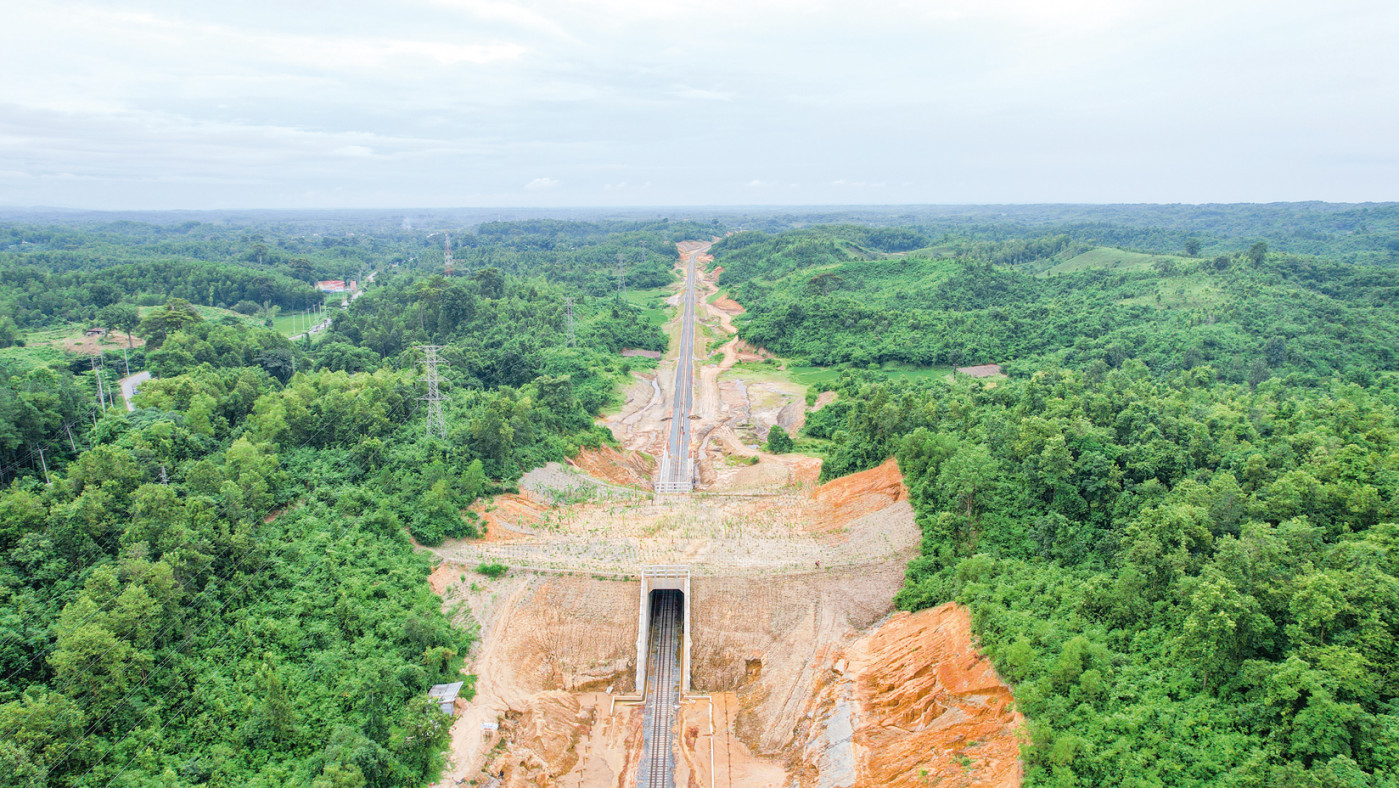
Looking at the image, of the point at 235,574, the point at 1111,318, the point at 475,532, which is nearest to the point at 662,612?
the point at 475,532

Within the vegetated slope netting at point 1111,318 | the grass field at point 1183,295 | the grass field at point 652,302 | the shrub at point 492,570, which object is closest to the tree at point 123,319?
the grass field at point 652,302

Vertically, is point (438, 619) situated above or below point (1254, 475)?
below

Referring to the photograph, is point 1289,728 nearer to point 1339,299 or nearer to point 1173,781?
point 1173,781

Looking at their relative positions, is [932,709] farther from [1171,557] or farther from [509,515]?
[509,515]

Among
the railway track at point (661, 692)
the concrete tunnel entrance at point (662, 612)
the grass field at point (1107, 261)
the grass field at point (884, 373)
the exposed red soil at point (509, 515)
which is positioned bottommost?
the railway track at point (661, 692)

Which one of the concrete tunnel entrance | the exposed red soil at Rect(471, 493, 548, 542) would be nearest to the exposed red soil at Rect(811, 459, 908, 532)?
the concrete tunnel entrance

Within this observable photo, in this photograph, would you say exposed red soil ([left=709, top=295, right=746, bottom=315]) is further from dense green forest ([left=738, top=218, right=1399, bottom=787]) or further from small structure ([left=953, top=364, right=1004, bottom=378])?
dense green forest ([left=738, top=218, right=1399, bottom=787])

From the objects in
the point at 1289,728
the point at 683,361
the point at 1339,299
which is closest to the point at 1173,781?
the point at 1289,728

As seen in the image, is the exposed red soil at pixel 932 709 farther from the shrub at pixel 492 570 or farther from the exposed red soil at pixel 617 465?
the exposed red soil at pixel 617 465
